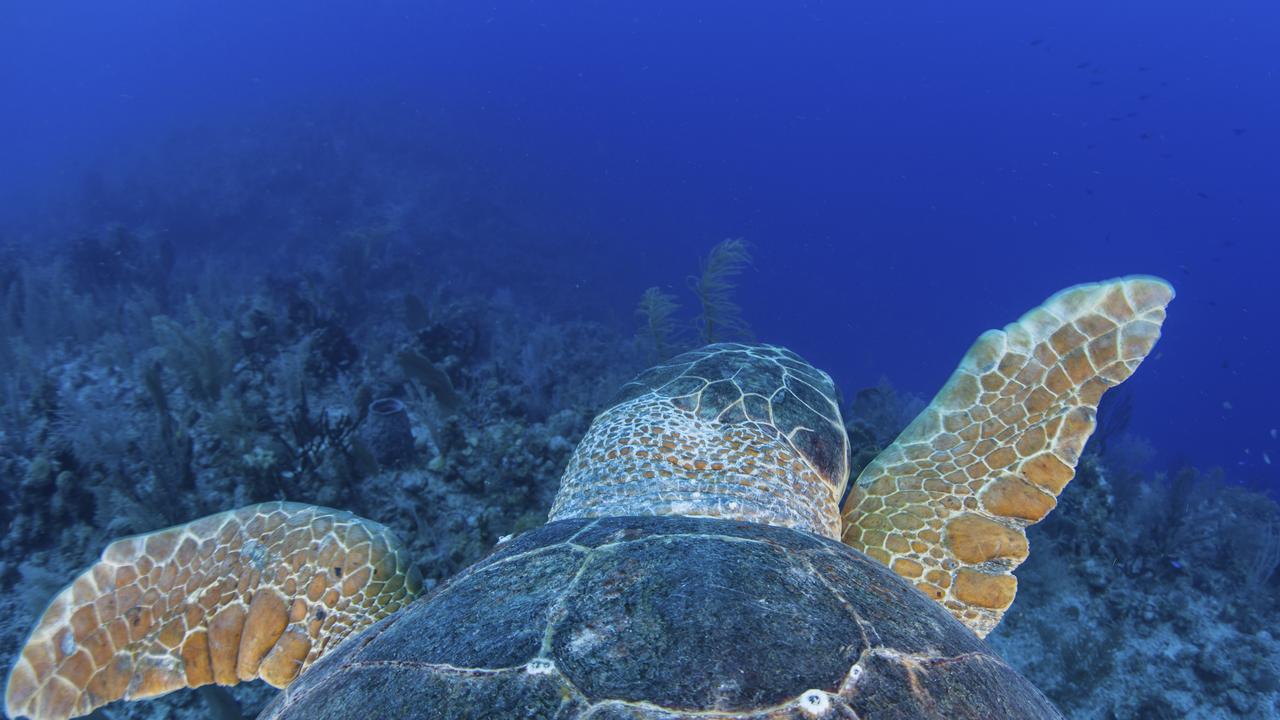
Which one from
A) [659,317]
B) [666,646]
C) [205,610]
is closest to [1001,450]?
[666,646]

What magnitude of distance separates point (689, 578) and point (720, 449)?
1.47 metres

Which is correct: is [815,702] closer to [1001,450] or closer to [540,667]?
[540,667]

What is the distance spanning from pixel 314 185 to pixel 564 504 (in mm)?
25372

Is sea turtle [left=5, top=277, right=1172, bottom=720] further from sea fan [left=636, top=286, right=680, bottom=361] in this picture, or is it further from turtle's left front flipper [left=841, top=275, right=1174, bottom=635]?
sea fan [left=636, top=286, right=680, bottom=361]

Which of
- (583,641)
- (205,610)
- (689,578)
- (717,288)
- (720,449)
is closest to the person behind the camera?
(583,641)

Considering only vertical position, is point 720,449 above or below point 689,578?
below

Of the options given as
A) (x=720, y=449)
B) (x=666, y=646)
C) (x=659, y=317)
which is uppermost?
(x=666, y=646)

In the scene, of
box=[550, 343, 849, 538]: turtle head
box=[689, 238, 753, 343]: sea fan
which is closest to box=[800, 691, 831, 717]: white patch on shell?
box=[550, 343, 849, 538]: turtle head

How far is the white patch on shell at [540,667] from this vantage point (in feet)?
3.68

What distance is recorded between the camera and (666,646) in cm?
116

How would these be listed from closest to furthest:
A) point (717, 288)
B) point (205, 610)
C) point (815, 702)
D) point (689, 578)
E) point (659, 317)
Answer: point (815, 702), point (689, 578), point (205, 610), point (717, 288), point (659, 317)

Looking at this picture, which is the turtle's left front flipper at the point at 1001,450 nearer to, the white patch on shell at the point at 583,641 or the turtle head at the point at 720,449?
the turtle head at the point at 720,449

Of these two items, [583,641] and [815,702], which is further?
[583,641]

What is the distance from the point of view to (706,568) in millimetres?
1412
